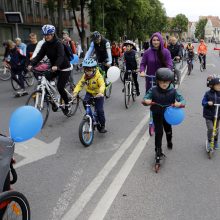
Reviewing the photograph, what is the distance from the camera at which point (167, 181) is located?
4832mm

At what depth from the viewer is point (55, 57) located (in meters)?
7.80

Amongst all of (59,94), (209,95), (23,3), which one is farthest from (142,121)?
A: (23,3)

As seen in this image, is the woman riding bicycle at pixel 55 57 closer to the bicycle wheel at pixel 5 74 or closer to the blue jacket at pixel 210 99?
the blue jacket at pixel 210 99

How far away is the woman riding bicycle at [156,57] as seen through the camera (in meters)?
6.74

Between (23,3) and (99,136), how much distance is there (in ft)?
140

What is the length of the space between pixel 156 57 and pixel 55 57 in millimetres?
2317

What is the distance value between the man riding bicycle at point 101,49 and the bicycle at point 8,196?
20.8 feet

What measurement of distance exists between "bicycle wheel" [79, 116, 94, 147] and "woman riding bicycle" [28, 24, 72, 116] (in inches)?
66.4

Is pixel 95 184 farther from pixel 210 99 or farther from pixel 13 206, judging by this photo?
pixel 210 99

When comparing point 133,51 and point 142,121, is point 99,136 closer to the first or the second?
point 142,121

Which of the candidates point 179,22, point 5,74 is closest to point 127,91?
point 5,74

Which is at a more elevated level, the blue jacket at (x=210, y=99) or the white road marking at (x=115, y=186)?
the blue jacket at (x=210, y=99)

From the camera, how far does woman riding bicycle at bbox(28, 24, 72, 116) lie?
7.41 meters

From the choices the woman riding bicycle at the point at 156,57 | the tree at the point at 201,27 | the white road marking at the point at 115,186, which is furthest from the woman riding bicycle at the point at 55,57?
the tree at the point at 201,27
